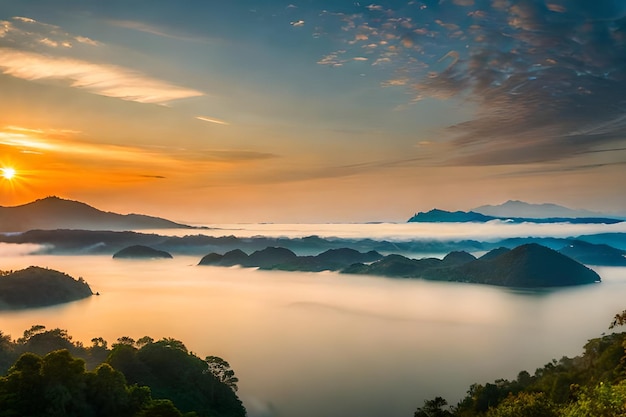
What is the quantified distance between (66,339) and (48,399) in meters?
68.7

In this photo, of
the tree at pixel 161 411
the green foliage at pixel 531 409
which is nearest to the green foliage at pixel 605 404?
the green foliage at pixel 531 409

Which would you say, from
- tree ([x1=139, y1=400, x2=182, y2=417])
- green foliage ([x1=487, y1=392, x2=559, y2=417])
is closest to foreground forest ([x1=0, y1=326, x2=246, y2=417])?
tree ([x1=139, y1=400, x2=182, y2=417])

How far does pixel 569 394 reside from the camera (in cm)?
4412

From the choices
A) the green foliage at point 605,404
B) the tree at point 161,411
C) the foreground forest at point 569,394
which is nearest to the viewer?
the green foliage at point 605,404

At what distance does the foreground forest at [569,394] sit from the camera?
901 inches

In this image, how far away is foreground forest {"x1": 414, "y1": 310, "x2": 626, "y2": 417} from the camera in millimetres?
22889

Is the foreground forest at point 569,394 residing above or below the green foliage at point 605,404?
below

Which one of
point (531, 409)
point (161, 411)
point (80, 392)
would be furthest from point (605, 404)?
point (80, 392)

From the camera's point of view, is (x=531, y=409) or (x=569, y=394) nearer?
(x=531, y=409)

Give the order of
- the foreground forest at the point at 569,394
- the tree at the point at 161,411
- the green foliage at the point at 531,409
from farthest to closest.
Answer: the tree at the point at 161,411
the green foliage at the point at 531,409
the foreground forest at the point at 569,394

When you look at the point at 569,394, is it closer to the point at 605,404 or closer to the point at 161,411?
the point at 605,404

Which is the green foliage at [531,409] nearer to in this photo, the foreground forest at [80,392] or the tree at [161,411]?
the tree at [161,411]

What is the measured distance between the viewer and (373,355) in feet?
586

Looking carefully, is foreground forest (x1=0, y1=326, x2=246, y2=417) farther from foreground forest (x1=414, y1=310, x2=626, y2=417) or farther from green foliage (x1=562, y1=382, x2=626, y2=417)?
green foliage (x1=562, y1=382, x2=626, y2=417)
